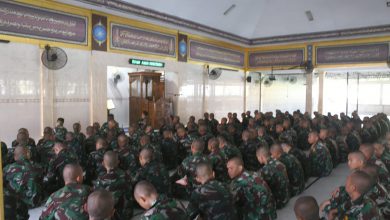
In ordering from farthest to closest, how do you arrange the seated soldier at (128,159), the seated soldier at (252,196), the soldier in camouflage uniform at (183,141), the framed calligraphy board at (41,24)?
the framed calligraphy board at (41,24), the soldier in camouflage uniform at (183,141), the seated soldier at (128,159), the seated soldier at (252,196)

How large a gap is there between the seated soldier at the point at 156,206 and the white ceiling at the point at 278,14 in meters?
6.64

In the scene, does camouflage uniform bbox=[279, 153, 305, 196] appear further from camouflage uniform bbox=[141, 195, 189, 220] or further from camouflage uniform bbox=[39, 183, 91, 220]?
camouflage uniform bbox=[39, 183, 91, 220]

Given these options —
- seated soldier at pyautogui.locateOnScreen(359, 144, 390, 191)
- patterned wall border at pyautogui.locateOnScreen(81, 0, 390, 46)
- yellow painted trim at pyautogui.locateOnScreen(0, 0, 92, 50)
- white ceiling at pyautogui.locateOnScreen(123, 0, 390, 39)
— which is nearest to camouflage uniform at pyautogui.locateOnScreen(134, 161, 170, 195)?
seated soldier at pyautogui.locateOnScreen(359, 144, 390, 191)

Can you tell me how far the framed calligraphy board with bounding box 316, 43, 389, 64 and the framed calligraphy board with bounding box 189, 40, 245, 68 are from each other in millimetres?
3129

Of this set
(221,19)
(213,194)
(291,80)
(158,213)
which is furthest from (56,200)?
(291,80)

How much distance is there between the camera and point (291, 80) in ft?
49.7

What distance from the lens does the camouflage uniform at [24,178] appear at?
3.86 meters

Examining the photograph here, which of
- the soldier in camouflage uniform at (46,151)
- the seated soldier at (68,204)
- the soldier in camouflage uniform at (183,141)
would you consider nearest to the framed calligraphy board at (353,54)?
the soldier in camouflage uniform at (183,141)

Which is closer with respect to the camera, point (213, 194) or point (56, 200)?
point (56, 200)

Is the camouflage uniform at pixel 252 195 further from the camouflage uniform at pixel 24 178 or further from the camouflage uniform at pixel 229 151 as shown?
the camouflage uniform at pixel 24 178

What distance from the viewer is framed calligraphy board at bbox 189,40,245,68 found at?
36.4 ft

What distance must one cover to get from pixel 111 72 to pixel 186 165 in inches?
323

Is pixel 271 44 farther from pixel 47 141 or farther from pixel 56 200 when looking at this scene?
pixel 56 200

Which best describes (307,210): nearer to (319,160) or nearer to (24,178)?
(24,178)
